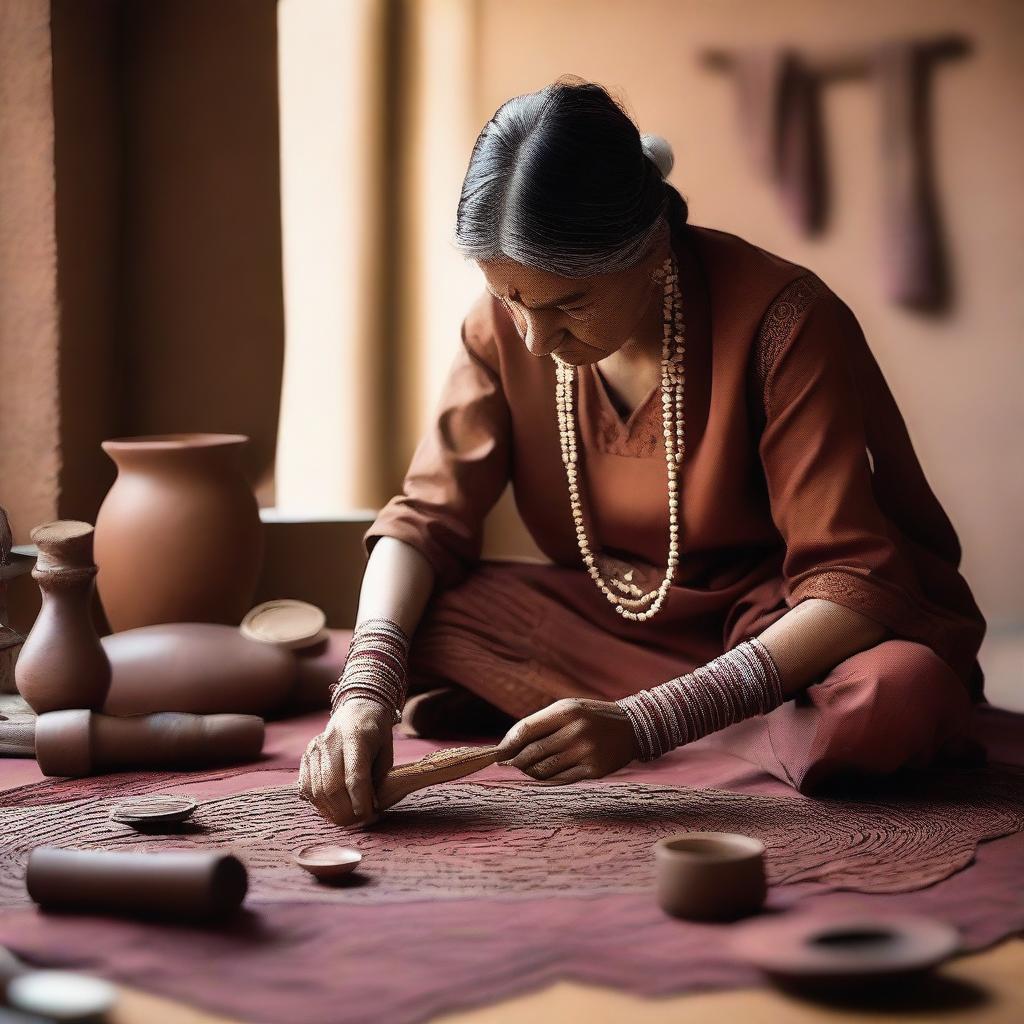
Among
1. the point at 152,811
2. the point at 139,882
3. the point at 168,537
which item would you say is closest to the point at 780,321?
the point at 152,811

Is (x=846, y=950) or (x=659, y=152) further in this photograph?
(x=659, y=152)

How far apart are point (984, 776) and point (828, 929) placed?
45.4 inches

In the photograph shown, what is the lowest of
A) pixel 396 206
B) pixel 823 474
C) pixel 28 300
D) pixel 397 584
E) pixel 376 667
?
pixel 376 667

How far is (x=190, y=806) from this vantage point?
2.41 m

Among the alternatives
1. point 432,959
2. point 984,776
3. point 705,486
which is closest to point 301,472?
Answer: point 705,486

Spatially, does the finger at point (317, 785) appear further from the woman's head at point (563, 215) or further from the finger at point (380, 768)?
the woman's head at point (563, 215)

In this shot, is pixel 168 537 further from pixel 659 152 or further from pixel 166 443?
pixel 659 152

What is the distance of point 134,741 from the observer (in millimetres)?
2852

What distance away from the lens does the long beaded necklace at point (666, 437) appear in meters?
2.83

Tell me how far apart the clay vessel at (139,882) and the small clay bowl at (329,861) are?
16cm

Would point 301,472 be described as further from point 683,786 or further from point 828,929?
point 828,929

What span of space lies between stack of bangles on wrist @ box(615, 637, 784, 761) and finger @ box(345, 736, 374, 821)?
46 cm

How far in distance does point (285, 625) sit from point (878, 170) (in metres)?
2.56

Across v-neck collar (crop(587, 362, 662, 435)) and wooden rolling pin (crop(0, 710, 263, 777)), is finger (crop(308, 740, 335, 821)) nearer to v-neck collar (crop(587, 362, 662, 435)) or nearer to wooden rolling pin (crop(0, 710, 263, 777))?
wooden rolling pin (crop(0, 710, 263, 777))
